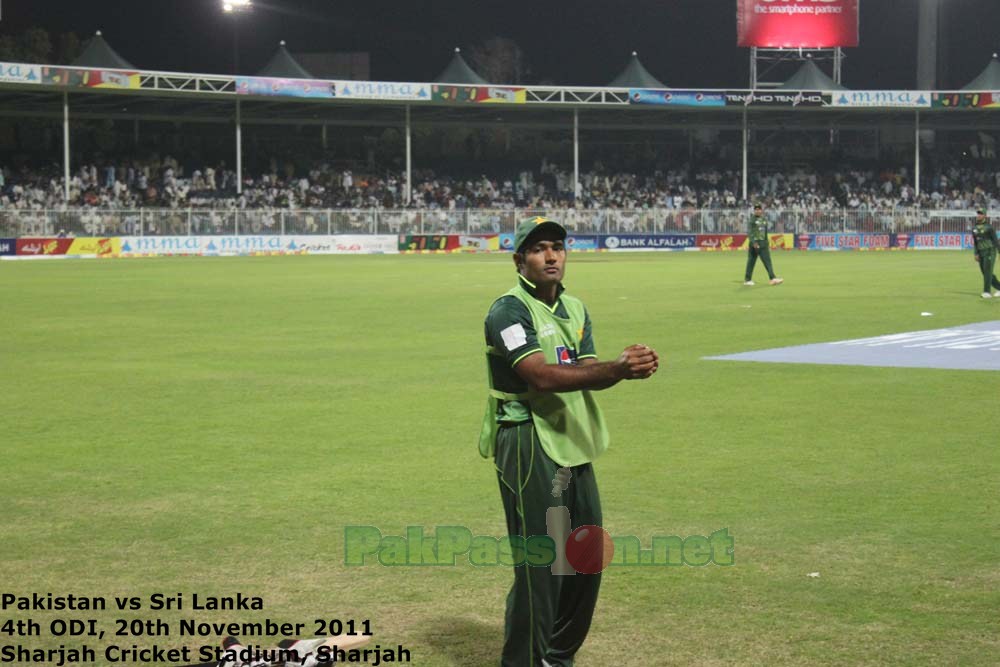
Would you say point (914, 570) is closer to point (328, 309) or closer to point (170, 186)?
point (328, 309)

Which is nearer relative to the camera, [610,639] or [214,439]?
[610,639]

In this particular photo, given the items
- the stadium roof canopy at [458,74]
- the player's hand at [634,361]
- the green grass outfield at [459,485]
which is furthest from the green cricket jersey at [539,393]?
the stadium roof canopy at [458,74]

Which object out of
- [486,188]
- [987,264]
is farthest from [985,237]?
[486,188]

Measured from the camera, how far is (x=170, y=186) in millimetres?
60281

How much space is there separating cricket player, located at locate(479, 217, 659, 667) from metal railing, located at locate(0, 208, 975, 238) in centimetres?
4784

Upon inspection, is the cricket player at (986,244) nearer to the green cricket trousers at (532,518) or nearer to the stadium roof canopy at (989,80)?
the green cricket trousers at (532,518)

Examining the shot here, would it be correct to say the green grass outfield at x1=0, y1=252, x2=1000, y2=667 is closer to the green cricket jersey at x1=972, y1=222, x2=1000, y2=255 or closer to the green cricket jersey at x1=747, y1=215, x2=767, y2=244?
the green cricket jersey at x1=972, y1=222, x2=1000, y2=255

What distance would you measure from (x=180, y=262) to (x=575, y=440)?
4330cm

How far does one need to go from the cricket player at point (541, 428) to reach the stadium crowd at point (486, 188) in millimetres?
52005

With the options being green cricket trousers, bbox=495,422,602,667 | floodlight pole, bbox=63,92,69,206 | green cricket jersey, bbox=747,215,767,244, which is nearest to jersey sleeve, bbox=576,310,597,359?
green cricket trousers, bbox=495,422,602,667

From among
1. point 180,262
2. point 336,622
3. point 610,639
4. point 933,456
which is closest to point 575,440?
point 610,639

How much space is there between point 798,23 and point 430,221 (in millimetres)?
24891

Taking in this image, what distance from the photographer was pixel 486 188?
69.0 metres

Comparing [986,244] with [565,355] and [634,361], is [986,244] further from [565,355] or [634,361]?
[634,361]
